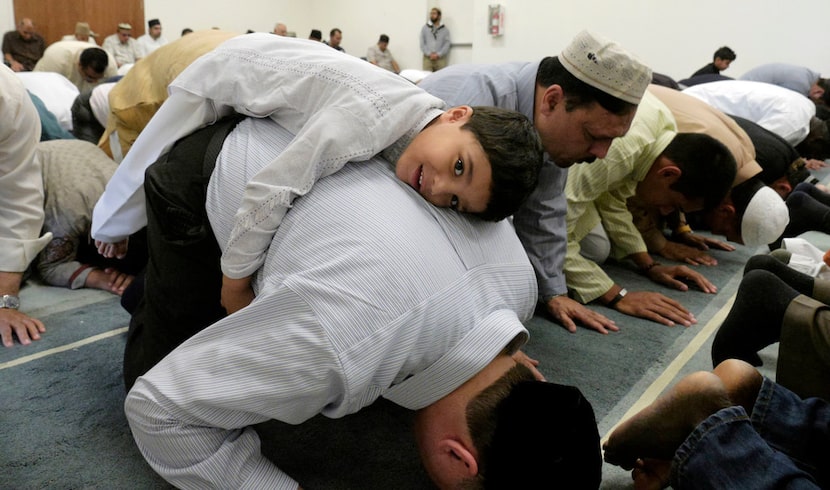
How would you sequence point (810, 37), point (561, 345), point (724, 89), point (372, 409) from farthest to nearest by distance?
point (810, 37) < point (724, 89) < point (561, 345) < point (372, 409)

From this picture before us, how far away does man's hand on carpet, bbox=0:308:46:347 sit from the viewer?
5.21 ft

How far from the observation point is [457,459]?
0.92m

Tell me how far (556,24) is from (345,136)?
8.64 meters

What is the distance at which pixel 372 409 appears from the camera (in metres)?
1.38

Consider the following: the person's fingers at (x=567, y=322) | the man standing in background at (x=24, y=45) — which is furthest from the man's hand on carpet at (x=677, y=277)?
the man standing in background at (x=24, y=45)

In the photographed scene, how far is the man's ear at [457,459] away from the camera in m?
0.90

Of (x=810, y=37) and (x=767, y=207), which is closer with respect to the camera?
(x=767, y=207)

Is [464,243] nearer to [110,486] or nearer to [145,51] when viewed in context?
[110,486]

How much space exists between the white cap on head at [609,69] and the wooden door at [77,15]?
801 cm

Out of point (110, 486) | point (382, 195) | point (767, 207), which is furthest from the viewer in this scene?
point (767, 207)

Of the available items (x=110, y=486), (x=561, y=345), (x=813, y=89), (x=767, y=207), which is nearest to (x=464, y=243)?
(x=110, y=486)

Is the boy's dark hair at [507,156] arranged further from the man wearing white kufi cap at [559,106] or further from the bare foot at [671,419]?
the man wearing white kufi cap at [559,106]

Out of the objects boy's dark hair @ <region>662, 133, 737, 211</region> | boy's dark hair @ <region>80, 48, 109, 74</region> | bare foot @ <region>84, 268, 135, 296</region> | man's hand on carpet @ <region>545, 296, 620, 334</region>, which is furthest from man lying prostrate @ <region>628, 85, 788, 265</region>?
boy's dark hair @ <region>80, 48, 109, 74</region>

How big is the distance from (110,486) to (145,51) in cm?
837
